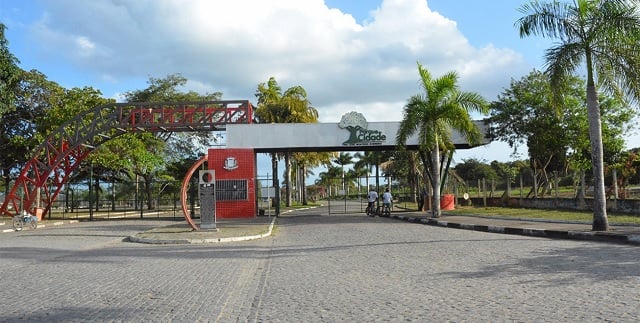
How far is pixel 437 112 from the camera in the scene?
24484mm

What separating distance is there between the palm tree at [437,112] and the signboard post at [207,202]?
9392mm

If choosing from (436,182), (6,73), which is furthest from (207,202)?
(6,73)

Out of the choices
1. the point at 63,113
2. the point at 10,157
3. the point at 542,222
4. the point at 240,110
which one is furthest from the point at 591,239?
the point at 10,157

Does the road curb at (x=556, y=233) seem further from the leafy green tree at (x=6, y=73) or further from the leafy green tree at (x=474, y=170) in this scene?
the leafy green tree at (x=474, y=170)

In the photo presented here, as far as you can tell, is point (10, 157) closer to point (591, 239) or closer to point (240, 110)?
point (240, 110)

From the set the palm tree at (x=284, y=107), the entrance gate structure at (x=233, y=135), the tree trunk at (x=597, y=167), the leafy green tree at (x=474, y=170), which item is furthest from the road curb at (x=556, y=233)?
the leafy green tree at (x=474, y=170)

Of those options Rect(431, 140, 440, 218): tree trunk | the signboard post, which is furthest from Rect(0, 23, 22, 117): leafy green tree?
Rect(431, 140, 440, 218): tree trunk

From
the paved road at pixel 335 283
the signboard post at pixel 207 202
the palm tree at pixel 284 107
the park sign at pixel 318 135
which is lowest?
the paved road at pixel 335 283

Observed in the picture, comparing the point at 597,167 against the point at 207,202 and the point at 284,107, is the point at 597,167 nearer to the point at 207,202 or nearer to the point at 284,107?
the point at 207,202

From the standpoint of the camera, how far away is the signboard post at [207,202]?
2005 cm

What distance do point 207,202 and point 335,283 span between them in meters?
12.5

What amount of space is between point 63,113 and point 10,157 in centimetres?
778

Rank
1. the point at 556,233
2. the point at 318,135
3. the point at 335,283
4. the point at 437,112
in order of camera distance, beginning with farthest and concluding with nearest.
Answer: the point at 318,135
the point at 437,112
the point at 556,233
the point at 335,283

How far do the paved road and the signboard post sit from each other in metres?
5.59
